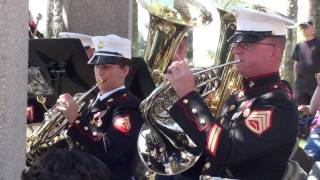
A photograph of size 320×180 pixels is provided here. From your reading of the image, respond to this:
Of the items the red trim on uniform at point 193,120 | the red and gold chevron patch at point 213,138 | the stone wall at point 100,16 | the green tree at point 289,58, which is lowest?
the green tree at point 289,58

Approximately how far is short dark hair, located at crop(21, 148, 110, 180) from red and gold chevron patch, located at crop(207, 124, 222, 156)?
3.02ft

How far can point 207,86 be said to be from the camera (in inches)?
145

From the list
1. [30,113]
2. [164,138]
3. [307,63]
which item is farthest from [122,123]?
[307,63]

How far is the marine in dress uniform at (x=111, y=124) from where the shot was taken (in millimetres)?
3705

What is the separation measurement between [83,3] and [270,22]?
3.19 metres

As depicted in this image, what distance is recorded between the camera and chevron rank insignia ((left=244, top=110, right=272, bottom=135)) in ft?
9.36

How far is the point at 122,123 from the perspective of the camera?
3.75 m

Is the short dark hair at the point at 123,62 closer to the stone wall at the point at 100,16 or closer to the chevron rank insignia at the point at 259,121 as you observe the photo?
the chevron rank insignia at the point at 259,121

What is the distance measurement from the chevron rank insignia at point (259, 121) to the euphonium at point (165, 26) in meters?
2.00

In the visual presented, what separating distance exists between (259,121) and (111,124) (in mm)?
1175

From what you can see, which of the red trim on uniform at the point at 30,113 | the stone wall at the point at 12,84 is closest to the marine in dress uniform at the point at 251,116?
the stone wall at the point at 12,84

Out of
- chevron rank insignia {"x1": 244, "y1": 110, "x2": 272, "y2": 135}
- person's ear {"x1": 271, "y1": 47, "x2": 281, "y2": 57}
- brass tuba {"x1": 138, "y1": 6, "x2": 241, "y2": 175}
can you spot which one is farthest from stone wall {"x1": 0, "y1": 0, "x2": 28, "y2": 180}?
person's ear {"x1": 271, "y1": 47, "x2": 281, "y2": 57}

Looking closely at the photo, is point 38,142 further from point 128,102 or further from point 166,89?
point 166,89

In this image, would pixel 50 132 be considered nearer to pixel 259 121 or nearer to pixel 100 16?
pixel 259 121
